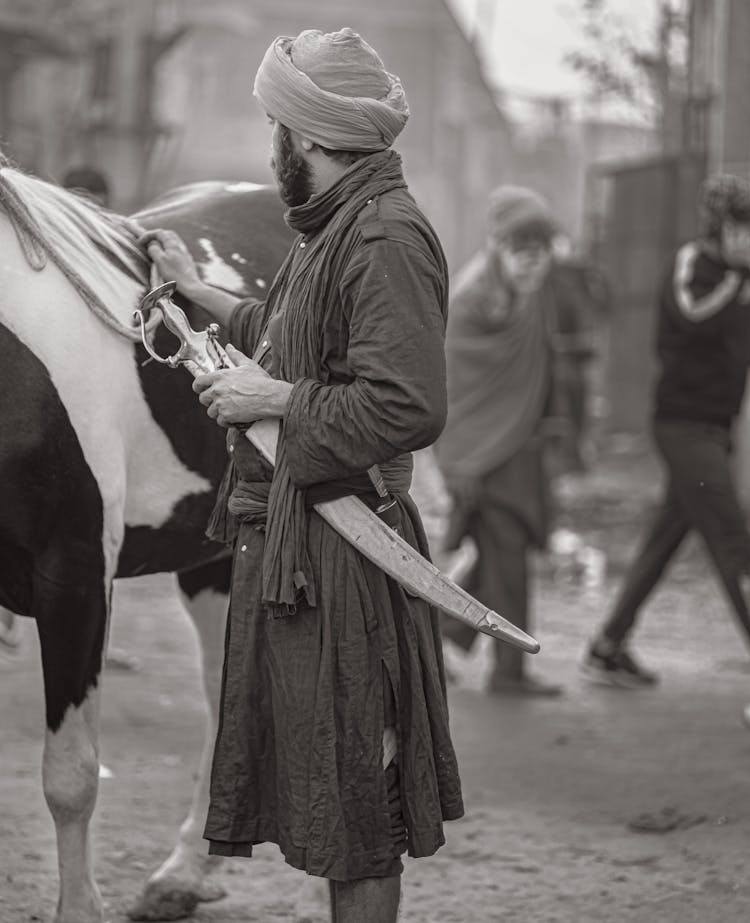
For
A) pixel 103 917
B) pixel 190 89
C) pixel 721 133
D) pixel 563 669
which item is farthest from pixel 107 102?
pixel 190 89

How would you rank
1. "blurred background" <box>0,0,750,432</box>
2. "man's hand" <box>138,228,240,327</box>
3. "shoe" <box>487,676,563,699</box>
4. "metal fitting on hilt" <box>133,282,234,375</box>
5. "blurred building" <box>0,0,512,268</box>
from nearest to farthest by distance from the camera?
"metal fitting on hilt" <box>133,282,234,375</box>, "man's hand" <box>138,228,240,327</box>, "shoe" <box>487,676,563,699</box>, "blurred background" <box>0,0,750,432</box>, "blurred building" <box>0,0,512,268</box>

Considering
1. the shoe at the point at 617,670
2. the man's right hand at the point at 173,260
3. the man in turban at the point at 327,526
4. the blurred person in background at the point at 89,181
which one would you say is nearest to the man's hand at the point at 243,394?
the man in turban at the point at 327,526

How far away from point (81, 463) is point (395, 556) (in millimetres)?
900

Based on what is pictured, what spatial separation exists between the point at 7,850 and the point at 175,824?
57cm

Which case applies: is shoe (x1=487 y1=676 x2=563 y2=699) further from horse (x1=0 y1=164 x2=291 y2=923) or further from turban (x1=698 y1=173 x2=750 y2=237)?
horse (x1=0 y1=164 x2=291 y2=923)

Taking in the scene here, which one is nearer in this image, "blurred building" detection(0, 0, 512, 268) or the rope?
the rope

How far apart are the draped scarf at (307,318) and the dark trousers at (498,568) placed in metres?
4.36

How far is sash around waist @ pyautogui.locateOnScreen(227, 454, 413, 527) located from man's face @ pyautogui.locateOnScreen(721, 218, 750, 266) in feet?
13.8

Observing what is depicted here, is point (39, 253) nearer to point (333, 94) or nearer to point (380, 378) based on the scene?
point (333, 94)

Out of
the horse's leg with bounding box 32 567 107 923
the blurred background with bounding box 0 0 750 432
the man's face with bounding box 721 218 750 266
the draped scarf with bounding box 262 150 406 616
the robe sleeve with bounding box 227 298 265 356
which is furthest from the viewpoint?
the blurred background with bounding box 0 0 750 432

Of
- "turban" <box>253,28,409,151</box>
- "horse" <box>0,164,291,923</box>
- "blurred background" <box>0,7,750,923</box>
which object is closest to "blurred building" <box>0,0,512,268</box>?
"blurred background" <box>0,7,750,923</box>

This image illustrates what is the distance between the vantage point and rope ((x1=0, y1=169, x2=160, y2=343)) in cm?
377

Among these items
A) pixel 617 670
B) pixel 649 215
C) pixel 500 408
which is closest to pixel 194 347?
pixel 500 408

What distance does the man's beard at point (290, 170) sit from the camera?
3.21 meters
